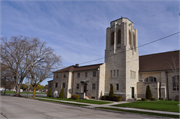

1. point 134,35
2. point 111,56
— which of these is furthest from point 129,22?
point 111,56

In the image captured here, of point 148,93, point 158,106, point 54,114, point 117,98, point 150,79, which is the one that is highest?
point 150,79

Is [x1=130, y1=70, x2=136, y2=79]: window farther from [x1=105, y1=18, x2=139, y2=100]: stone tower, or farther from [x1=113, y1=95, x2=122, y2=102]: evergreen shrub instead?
[x1=113, y1=95, x2=122, y2=102]: evergreen shrub

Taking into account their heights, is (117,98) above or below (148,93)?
below

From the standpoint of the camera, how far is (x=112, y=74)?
31812 mm

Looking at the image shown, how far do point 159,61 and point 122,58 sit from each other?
9.34 meters

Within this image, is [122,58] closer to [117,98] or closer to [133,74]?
[133,74]

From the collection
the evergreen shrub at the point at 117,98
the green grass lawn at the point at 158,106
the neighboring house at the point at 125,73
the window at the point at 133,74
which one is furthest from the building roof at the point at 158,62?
the green grass lawn at the point at 158,106

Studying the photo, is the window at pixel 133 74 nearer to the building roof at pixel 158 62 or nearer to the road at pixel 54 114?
the building roof at pixel 158 62

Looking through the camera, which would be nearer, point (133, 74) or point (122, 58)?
point (122, 58)

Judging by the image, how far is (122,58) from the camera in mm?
30641

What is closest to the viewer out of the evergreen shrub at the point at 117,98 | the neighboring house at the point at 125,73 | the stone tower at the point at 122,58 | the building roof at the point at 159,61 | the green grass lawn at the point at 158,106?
the green grass lawn at the point at 158,106

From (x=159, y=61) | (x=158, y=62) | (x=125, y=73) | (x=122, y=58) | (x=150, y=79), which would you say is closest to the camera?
(x=125, y=73)

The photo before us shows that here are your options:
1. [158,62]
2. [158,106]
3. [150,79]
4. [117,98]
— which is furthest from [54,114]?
[158,62]

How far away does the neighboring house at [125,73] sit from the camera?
29.3 meters
